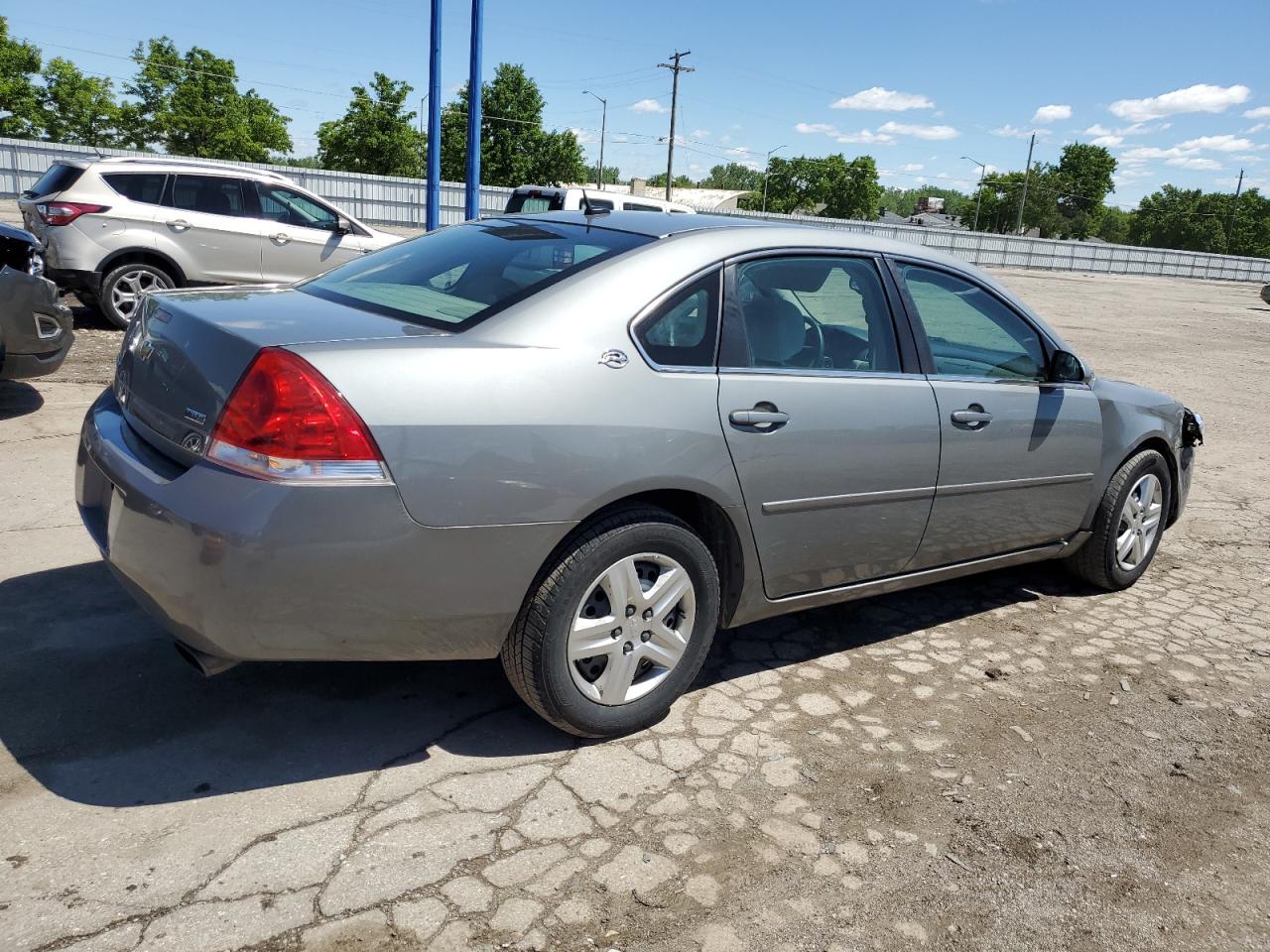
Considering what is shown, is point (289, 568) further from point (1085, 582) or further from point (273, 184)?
point (273, 184)

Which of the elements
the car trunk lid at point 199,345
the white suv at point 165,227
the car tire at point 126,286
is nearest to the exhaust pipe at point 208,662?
the car trunk lid at point 199,345

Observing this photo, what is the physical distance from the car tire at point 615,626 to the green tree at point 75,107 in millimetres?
81661

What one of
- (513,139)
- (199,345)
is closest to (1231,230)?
(513,139)

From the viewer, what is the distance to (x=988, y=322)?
4324 mm

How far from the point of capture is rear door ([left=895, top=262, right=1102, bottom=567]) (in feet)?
12.9

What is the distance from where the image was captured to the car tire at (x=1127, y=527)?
4762mm

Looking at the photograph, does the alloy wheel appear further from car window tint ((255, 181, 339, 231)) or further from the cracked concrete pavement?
car window tint ((255, 181, 339, 231))

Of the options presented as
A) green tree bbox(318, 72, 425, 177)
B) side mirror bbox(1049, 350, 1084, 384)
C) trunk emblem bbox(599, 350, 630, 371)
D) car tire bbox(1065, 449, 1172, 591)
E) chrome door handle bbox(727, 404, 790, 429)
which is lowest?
car tire bbox(1065, 449, 1172, 591)

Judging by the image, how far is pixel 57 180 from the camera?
9.67m

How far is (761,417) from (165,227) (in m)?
8.43

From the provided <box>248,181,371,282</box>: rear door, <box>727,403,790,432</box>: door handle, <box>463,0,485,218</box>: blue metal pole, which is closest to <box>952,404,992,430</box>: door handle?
<box>727,403,790,432</box>: door handle

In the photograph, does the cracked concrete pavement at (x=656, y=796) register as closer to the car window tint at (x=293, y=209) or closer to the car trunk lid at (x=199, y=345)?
the car trunk lid at (x=199, y=345)

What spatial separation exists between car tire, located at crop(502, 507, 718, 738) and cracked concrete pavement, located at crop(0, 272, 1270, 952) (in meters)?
0.17

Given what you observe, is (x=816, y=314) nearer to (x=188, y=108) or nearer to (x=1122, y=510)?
(x=1122, y=510)
